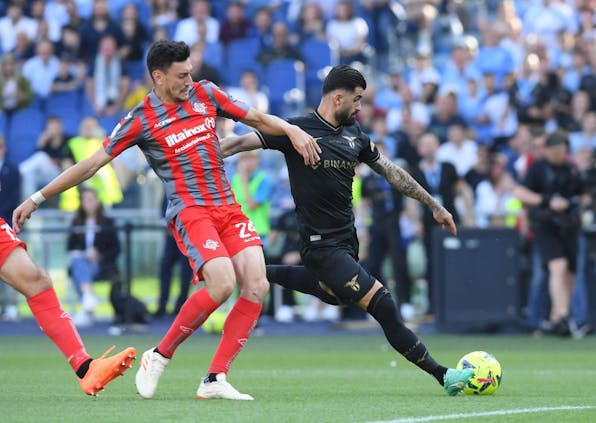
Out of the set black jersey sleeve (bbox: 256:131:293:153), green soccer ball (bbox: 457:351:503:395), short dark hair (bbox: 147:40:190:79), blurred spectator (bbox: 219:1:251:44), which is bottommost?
green soccer ball (bbox: 457:351:503:395)

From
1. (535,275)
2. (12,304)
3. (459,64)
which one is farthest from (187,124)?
(459,64)

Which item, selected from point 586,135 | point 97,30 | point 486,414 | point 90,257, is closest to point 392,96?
point 586,135

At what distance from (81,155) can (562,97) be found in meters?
7.28

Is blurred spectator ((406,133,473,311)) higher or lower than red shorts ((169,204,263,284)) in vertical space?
lower

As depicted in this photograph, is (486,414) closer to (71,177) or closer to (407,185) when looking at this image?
(407,185)

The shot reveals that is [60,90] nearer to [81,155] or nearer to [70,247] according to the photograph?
[81,155]

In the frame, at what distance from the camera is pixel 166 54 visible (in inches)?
339

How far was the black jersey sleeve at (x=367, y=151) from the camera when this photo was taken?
9.36 meters

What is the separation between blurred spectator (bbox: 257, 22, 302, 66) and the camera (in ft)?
71.9

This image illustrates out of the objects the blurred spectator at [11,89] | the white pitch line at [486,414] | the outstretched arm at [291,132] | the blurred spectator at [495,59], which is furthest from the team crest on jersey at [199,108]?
the blurred spectator at [495,59]

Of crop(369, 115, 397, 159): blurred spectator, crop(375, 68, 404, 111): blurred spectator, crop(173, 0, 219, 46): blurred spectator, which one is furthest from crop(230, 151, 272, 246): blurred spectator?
crop(173, 0, 219, 46): blurred spectator

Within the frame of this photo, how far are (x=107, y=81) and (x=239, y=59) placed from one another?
224 centimetres

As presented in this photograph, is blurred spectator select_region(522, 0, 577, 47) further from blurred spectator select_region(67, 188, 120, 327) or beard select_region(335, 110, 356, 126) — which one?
beard select_region(335, 110, 356, 126)

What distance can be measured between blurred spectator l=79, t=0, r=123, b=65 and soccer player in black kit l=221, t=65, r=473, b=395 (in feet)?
44.3
